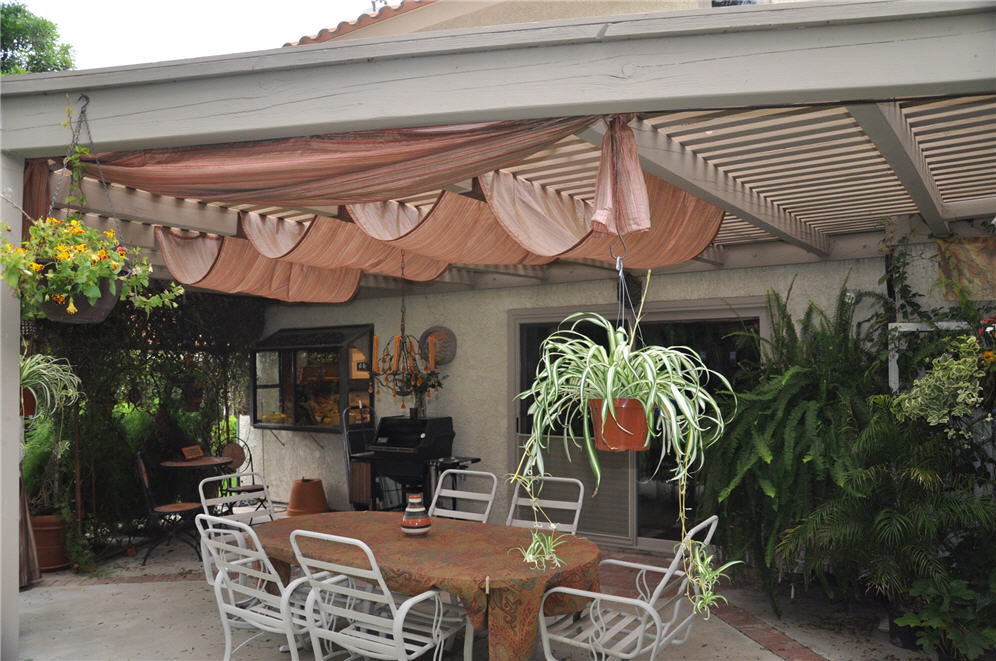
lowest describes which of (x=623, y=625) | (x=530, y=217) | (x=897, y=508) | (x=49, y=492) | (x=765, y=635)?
(x=765, y=635)

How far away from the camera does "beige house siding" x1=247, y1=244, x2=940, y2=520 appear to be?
20.2ft

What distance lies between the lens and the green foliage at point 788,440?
4527mm

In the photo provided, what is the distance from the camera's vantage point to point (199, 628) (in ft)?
16.0

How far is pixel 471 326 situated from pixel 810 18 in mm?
5912

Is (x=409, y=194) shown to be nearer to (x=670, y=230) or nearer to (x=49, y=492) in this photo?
(x=670, y=230)

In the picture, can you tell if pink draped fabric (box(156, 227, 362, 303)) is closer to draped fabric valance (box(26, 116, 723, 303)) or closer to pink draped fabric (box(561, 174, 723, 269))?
draped fabric valance (box(26, 116, 723, 303))

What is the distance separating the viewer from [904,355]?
187 inches

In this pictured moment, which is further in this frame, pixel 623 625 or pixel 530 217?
pixel 530 217

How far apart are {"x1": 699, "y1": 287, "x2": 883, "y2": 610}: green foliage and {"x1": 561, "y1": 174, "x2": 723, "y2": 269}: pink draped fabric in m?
1.19

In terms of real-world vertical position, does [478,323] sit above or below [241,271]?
below

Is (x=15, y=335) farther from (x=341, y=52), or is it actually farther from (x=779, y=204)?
(x=779, y=204)

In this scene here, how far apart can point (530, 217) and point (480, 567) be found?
1797mm

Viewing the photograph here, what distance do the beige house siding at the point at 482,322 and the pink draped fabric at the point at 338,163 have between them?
392 cm

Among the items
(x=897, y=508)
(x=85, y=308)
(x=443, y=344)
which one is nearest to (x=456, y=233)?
(x=85, y=308)
